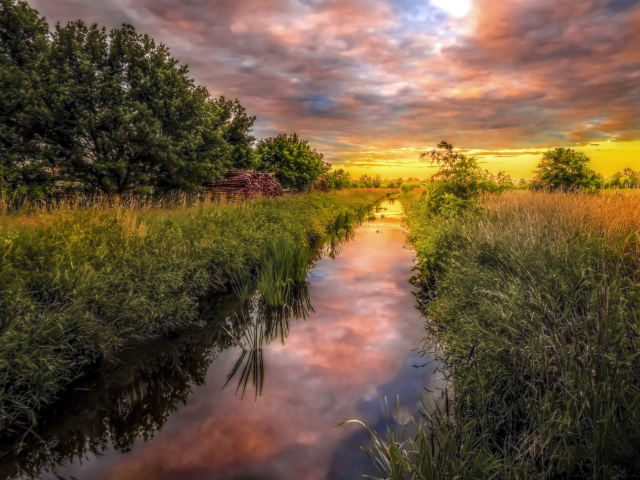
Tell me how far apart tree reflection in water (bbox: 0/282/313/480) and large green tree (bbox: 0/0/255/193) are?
50.0 feet

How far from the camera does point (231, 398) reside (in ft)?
15.8

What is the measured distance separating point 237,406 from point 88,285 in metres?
3.22

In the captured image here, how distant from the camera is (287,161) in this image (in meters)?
35.7

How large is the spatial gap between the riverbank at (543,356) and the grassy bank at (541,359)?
0.7 inches

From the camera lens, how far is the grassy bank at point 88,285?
396 cm

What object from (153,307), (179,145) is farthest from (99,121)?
(153,307)

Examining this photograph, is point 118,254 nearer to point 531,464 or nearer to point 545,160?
point 531,464

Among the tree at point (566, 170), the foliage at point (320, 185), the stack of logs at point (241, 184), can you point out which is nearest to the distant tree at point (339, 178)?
the foliage at point (320, 185)

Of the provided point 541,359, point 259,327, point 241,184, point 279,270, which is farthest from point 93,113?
point 541,359

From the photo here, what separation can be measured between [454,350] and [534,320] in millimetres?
1468

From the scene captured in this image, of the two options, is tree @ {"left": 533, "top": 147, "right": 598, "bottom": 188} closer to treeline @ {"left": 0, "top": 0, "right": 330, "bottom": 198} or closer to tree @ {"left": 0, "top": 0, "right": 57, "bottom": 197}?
treeline @ {"left": 0, "top": 0, "right": 330, "bottom": 198}

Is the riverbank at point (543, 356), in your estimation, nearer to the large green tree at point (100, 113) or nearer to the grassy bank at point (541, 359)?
the grassy bank at point (541, 359)

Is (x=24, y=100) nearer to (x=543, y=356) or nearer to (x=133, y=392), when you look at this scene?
(x=133, y=392)

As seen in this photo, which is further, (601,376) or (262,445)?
(262,445)
